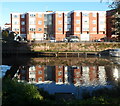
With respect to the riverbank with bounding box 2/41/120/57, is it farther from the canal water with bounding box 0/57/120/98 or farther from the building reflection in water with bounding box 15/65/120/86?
the building reflection in water with bounding box 15/65/120/86

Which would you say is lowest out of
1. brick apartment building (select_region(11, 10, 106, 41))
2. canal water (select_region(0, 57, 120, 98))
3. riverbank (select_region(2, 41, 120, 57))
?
canal water (select_region(0, 57, 120, 98))

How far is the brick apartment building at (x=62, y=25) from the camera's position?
73.8 meters

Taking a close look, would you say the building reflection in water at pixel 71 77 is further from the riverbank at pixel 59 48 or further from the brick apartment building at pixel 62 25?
the brick apartment building at pixel 62 25

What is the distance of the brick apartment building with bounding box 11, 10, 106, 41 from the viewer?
73.8m

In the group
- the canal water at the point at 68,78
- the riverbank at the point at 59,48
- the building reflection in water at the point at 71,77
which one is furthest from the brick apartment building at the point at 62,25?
the building reflection in water at the point at 71,77

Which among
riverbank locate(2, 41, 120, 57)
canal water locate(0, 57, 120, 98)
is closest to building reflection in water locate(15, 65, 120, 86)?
canal water locate(0, 57, 120, 98)

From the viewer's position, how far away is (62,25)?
7556 cm

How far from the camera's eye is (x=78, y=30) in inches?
2931

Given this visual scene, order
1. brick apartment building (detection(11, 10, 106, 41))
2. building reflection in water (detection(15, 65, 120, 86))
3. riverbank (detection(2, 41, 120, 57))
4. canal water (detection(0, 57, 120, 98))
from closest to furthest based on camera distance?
1. canal water (detection(0, 57, 120, 98))
2. building reflection in water (detection(15, 65, 120, 86))
3. riverbank (detection(2, 41, 120, 57))
4. brick apartment building (detection(11, 10, 106, 41))

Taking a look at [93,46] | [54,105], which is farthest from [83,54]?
[54,105]

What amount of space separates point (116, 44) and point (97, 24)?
21.2m

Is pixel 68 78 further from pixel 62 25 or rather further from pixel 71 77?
pixel 62 25

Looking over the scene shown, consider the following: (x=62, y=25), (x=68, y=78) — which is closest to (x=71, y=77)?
(x=68, y=78)

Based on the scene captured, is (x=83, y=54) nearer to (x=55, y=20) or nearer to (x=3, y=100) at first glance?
(x=55, y=20)
